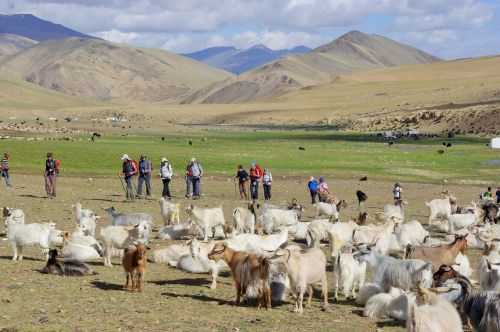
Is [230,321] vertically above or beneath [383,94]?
beneath

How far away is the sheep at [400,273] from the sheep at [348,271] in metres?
0.44

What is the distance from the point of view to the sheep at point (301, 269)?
519 inches

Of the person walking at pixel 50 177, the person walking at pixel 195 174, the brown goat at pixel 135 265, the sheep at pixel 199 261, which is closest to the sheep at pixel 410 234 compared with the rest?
the sheep at pixel 199 261

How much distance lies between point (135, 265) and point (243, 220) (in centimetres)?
735

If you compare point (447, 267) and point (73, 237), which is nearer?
point (447, 267)

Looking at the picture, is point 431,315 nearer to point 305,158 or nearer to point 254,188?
point 254,188

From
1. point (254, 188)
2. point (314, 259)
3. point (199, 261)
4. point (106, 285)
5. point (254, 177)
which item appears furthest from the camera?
point (254, 188)

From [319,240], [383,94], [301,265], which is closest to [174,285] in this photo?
[301,265]

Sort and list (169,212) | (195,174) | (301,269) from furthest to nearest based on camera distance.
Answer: (195,174) → (169,212) → (301,269)

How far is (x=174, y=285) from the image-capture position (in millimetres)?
15320

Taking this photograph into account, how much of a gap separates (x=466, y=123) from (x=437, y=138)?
1271 centimetres

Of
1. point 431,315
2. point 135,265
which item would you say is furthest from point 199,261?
point 431,315

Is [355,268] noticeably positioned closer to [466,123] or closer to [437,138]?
[437,138]

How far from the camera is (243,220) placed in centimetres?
2133
